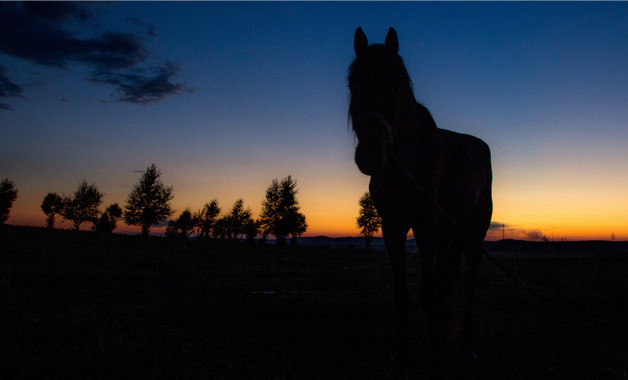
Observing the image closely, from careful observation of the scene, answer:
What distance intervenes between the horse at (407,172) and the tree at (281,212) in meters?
52.9

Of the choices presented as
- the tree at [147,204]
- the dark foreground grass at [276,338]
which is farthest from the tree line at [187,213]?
the dark foreground grass at [276,338]

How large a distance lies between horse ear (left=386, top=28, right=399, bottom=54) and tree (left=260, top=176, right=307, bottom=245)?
53.8 m

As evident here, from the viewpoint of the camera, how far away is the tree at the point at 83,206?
234ft

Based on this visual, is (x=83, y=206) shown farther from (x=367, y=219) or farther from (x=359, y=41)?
(x=359, y=41)

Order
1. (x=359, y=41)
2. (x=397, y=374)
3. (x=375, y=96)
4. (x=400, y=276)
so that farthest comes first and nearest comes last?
(x=400, y=276), (x=359, y=41), (x=397, y=374), (x=375, y=96)

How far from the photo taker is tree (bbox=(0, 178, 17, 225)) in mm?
70812

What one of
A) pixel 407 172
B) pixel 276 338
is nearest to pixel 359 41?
pixel 407 172

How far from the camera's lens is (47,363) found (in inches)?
136

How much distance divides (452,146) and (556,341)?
3.24m

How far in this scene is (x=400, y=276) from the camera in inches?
158

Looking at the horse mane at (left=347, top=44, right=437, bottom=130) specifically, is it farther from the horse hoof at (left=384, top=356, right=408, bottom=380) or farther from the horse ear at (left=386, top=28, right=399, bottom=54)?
the horse hoof at (left=384, top=356, right=408, bottom=380)

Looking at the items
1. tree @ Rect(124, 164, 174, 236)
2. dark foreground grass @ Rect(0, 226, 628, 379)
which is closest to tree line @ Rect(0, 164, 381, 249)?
tree @ Rect(124, 164, 174, 236)

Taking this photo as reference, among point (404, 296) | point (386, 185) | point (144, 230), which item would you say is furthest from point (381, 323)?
point (144, 230)

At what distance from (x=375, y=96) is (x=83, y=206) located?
3287 inches
